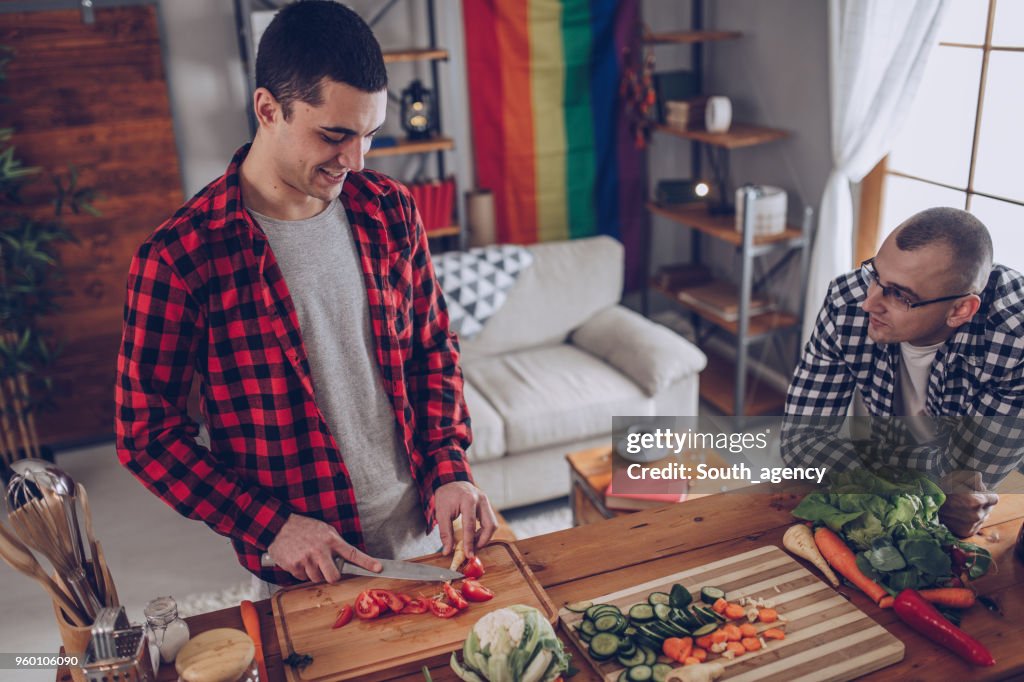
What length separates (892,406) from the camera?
183 centimetres

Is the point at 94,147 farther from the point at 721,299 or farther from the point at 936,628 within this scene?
the point at 936,628

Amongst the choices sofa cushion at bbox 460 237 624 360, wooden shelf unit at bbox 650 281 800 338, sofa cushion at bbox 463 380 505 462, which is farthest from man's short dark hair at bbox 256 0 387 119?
wooden shelf unit at bbox 650 281 800 338

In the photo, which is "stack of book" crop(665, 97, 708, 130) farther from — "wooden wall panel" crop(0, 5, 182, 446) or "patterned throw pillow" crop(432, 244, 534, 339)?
"wooden wall panel" crop(0, 5, 182, 446)

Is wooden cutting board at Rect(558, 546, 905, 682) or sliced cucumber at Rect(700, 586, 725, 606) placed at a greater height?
Result: sliced cucumber at Rect(700, 586, 725, 606)

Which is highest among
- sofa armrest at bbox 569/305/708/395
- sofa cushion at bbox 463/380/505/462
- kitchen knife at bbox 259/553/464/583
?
kitchen knife at bbox 259/553/464/583

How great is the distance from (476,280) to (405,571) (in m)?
2.37

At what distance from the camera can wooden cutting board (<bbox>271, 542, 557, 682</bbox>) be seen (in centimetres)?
122

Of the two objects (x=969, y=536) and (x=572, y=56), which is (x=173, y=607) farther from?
(x=572, y=56)

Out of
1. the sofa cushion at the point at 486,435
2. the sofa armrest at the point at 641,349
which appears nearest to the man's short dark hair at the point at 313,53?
the sofa cushion at the point at 486,435

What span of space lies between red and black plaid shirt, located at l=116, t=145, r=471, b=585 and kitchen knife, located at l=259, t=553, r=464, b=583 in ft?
0.43

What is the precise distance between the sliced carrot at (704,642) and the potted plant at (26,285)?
3035 millimetres

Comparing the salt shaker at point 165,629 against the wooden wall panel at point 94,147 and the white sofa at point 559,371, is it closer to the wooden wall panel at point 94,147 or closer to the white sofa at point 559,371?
the white sofa at point 559,371
